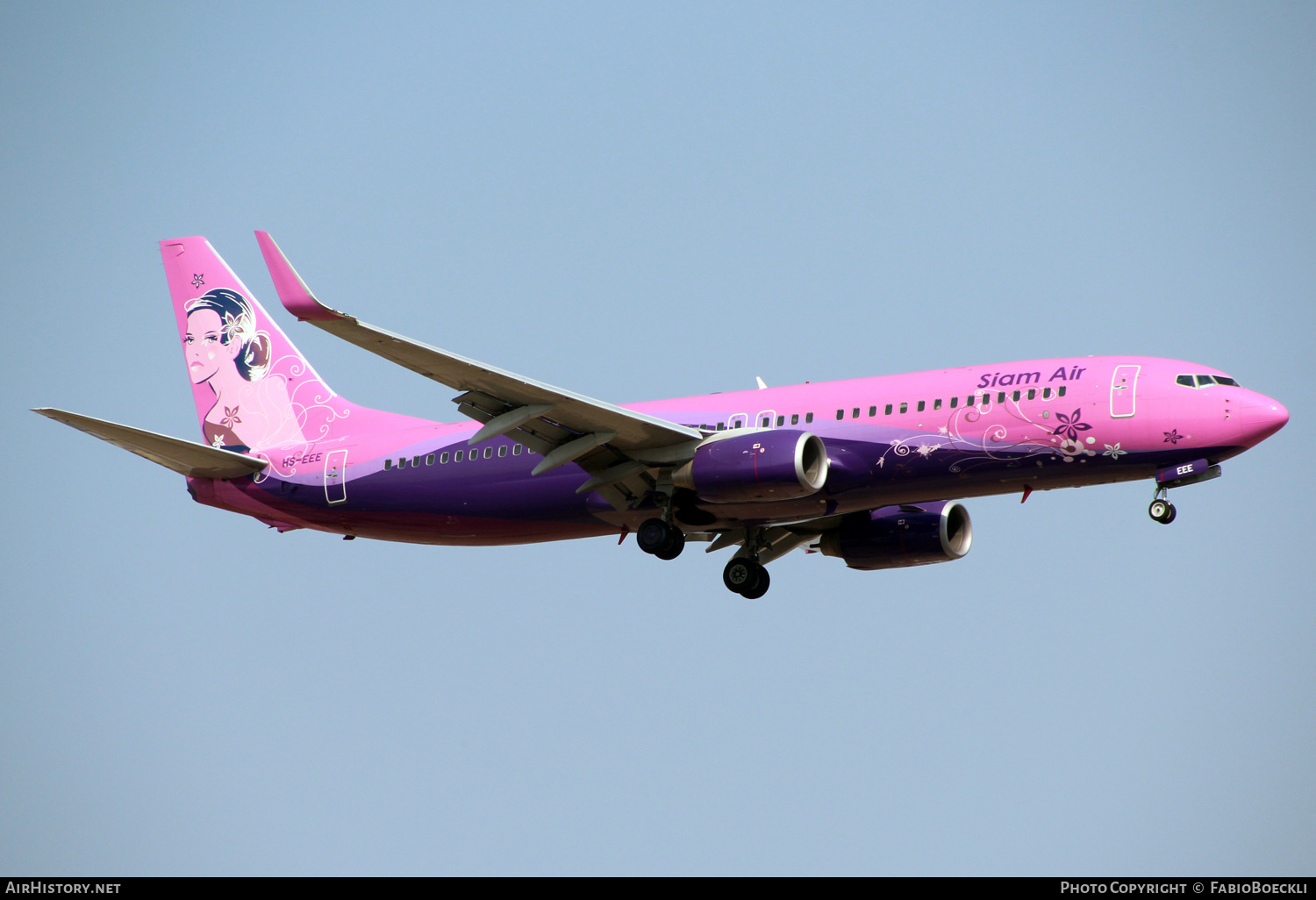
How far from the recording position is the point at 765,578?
36.2 meters

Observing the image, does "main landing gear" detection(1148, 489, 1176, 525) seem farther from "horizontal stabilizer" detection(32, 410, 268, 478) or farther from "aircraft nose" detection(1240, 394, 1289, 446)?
"horizontal stabilizer" detection(32, 410, 268, 478)

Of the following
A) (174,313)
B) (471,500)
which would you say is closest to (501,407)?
(471,500)

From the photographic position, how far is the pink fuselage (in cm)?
2867

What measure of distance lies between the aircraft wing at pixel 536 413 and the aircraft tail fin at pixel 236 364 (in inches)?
332

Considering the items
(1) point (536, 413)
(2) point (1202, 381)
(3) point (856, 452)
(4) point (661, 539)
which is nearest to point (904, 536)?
(3) point (856, 452)

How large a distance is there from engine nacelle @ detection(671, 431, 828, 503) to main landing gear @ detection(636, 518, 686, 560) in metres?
1.78

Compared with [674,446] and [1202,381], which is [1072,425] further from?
[674,446]

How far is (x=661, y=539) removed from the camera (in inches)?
1275

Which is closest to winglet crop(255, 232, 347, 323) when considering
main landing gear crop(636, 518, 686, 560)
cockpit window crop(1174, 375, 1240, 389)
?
main landing gear crop(636, 518, 686, 560)

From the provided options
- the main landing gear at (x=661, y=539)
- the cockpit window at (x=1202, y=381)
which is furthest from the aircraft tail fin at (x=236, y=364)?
the cockpit window at (x=1202, y=381)

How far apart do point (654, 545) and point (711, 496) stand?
2.45 metres

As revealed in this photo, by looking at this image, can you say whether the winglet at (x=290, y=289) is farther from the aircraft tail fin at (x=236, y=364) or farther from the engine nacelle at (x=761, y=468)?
the aircraft tail fin at (x=236, y=364)
